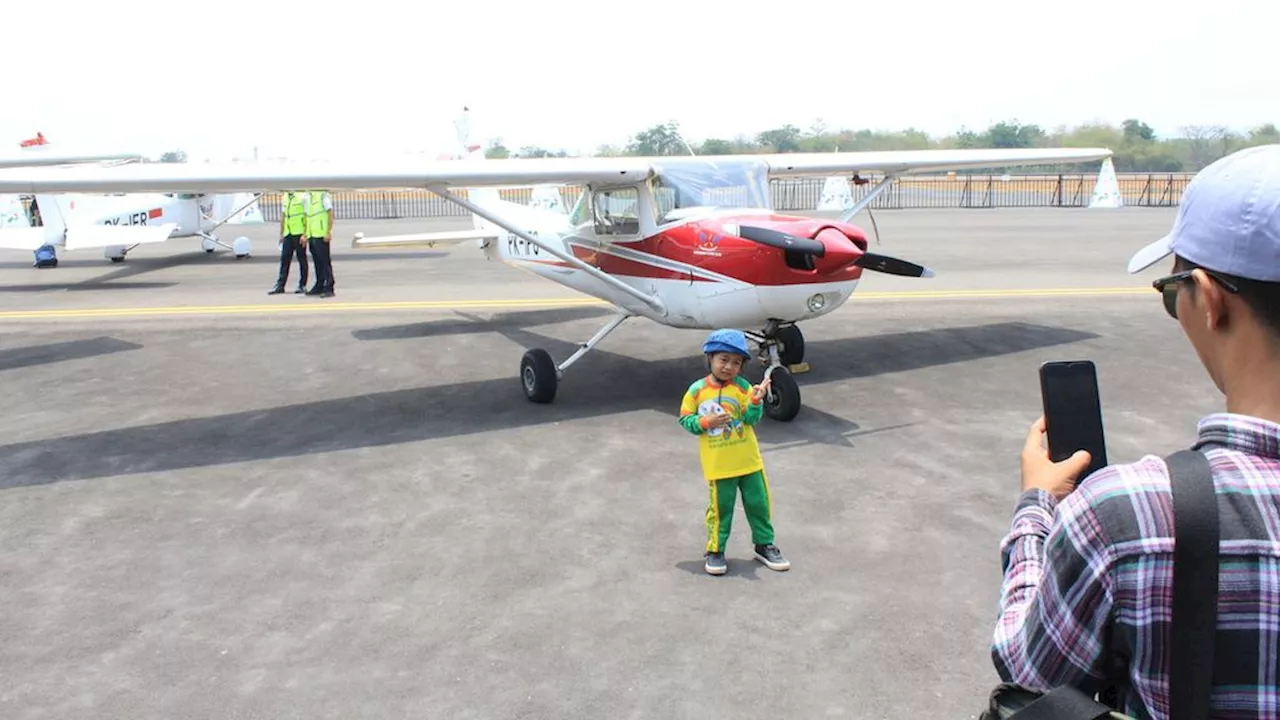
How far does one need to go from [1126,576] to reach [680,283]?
7796mm

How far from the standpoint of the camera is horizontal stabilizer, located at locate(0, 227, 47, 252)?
70.3 ft

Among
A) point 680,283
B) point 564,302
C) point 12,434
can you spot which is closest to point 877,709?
point 680,283

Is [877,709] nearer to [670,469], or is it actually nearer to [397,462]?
[670,469]

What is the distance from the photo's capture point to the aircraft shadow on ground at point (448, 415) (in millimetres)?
7953

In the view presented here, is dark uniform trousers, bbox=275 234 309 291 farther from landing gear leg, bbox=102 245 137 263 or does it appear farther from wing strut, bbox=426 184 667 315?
wing strut, bbox=426 184 667 315

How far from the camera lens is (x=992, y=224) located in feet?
95.6

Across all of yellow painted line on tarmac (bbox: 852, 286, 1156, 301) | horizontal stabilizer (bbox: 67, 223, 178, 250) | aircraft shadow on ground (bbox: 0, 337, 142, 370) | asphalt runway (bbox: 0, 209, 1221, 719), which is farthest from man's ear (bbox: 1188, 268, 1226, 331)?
horizontal stabilizer (bbox: 67, 223, 178, 250)

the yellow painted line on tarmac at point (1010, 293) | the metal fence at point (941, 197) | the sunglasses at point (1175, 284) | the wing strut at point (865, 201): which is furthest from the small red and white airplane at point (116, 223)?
the sunglasses at point (1175, 284)

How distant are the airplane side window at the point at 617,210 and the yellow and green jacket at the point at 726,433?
14.5 ft

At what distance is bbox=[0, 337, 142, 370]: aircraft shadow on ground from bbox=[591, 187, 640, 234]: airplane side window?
6.67 m

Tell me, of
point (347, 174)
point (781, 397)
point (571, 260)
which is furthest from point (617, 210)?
point (781, 397)

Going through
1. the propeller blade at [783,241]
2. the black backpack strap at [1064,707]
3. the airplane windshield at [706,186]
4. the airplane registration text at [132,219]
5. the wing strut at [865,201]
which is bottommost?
the airplane registration text at [132,219]

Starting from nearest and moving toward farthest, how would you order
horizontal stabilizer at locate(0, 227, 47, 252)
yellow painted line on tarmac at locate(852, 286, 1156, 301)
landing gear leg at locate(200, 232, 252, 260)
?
yellow painted line on tarmac at locate(852, 286, 1156, 301) → horizontal stabilizer at locate(0, 227, 47, 252) → landing gear leg at locate(200, 232, 252, 260)

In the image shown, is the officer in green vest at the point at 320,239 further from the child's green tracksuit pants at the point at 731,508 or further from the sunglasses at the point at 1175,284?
the sunglasses at the point at 1175,284
